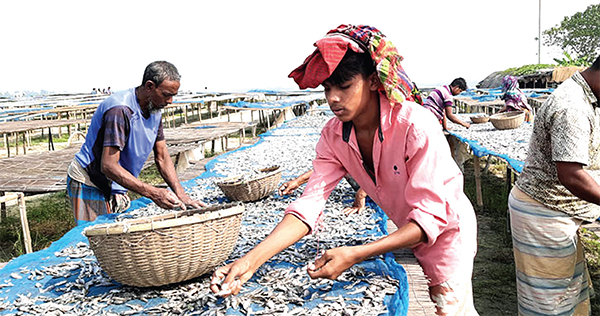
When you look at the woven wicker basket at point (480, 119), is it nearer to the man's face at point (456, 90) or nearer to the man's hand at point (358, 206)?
the man's face at point (456, 90)

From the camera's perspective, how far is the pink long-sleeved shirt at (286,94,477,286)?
143cm

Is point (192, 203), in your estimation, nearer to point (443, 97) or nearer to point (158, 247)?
point (158, 247)

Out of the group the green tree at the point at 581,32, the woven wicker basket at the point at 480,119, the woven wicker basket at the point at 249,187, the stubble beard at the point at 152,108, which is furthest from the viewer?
the green tree at the point at 581,32

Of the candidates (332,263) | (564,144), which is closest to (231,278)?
(332,263)

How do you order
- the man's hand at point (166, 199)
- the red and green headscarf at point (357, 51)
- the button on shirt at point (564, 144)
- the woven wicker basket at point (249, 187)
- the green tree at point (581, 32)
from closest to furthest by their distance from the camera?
the red and green headscarf at point (357, 51), the button on shirt at point (564, 144), the man's hand at point (166, 199), the woven wicker basket at point (249, 187), the green tree at point (581, 32)

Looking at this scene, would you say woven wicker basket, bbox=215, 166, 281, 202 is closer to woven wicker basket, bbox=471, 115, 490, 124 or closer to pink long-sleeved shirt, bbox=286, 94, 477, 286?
pink long-sleeved shirt, bbox=286, 94, 477, 286

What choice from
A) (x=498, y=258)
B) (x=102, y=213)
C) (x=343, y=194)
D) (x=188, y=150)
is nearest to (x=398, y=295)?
(x=343, y=194)

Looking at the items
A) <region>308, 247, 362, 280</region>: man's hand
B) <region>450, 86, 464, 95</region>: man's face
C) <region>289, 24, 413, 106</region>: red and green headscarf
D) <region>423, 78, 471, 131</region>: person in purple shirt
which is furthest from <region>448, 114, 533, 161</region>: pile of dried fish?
<region>308, 247, 362, 280</region>: man's hand

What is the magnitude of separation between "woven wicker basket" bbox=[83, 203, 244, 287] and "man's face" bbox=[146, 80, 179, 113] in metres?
1.13

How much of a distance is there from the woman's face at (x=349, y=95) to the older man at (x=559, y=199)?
112cm

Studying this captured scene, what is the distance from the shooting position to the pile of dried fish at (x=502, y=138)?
16.3 feet

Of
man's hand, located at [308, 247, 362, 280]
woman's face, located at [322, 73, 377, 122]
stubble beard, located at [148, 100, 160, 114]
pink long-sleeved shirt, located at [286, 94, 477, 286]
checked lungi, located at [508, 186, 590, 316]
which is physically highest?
woman's face, located at [322, 73, 377, 122]

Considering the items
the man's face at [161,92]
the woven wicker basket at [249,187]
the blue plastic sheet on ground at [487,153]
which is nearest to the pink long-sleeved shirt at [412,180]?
the man's face at [161,92]

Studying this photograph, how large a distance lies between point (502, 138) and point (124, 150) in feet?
16.5
